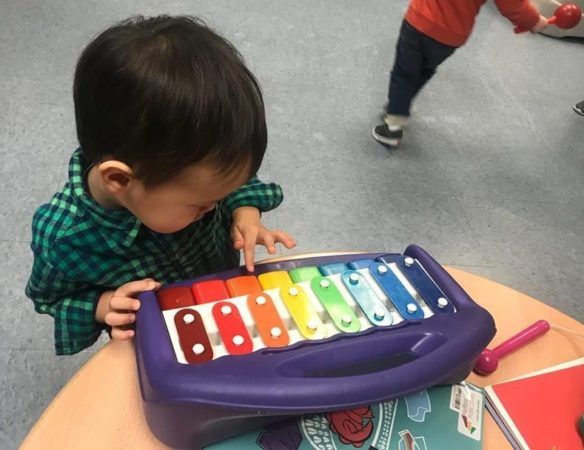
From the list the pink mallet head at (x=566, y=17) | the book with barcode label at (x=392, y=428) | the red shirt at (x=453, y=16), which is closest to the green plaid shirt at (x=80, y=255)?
the book with barcode label at (x=392, y=428)

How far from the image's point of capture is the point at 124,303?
49cm

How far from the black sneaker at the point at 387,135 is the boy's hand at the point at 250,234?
3.45 ft

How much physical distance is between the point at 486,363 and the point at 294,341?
23cm

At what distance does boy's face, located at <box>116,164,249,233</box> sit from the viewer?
468mm

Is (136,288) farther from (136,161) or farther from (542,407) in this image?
(542,407)

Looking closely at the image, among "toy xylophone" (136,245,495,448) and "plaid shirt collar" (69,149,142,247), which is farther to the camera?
"plaid shirt collar" (69,149,142,247)

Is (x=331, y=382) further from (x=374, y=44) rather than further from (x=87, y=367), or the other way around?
(x=374, y=44)

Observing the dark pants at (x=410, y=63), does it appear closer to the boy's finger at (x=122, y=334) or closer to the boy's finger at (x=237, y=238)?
the boy's finger at (x=237, y=238)

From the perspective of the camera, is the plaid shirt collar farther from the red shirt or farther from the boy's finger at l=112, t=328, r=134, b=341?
the red shirt

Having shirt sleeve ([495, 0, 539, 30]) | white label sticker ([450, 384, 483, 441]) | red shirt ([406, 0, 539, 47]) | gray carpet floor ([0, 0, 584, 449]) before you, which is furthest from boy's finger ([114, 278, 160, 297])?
shirt sleeve ([495, 0, 539, 30])

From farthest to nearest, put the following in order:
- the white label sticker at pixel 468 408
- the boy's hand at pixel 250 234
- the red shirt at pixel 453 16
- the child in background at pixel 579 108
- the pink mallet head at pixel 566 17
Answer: the child in background at pixel 579 108 → the pink mallet head at pixel 566 17 → the red shirt at pixel 453 16 → the boy's hand at pixel 250 234 → the white label sticker at pixel 468 408

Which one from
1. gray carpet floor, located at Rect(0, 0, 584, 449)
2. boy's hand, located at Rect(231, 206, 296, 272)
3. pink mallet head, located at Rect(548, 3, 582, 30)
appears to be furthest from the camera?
pink mallet head, located at Rect(548, 3, 582, 30)

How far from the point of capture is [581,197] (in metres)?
1.66

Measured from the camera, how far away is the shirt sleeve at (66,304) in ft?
1.80
